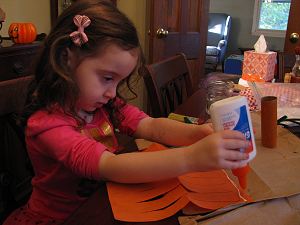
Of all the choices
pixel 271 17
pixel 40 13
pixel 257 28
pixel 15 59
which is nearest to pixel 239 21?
pixel 257 28

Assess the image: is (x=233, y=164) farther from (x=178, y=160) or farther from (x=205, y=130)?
(x=205, y=130)

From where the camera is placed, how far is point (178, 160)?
0.65 metres

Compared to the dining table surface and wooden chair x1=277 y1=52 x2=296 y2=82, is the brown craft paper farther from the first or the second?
wooden chair x1=277 y1=52 x2=296 y2=82

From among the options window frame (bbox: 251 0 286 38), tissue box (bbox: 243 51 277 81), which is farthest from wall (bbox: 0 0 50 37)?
window frame (bbox: 251 0 286 38)

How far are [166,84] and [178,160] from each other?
759mm

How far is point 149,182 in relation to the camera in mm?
690

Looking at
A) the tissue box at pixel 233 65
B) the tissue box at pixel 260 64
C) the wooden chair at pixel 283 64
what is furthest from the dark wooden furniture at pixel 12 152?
the tissue box at pixel 233 65

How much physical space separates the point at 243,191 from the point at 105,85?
37 cm

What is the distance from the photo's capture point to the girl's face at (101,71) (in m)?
0.76

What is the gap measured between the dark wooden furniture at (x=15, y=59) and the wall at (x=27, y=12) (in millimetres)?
464

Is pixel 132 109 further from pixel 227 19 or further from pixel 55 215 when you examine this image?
pixel 227 19

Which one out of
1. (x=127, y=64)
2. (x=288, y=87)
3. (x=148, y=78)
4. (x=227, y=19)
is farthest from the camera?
(x=227, y=19)

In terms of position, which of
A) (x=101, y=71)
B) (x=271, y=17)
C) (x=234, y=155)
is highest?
(x=271, y=17)

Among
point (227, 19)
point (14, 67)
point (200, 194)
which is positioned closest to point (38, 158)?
point (200, 194)
